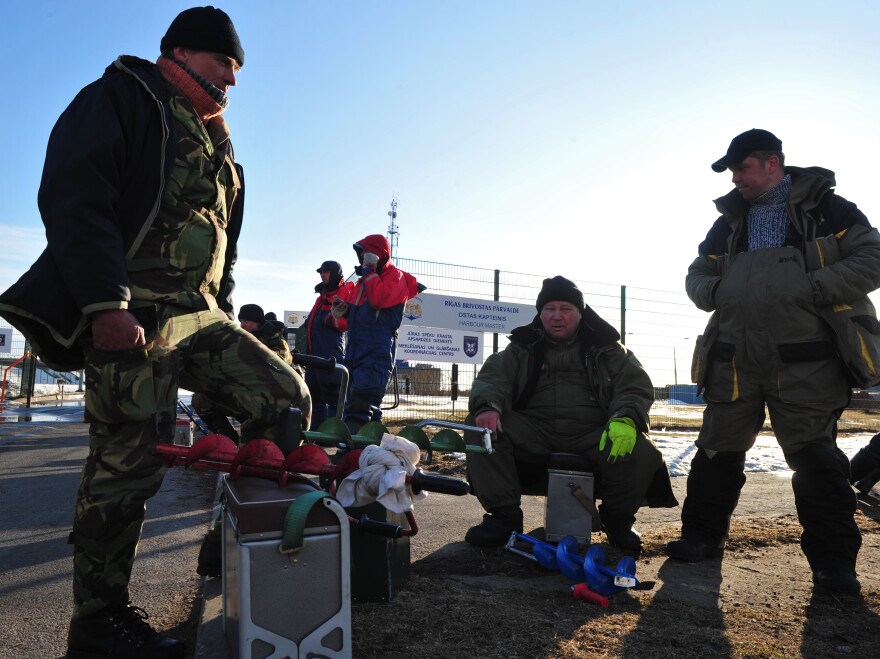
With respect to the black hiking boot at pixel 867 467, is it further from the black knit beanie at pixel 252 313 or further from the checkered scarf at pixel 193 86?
the black knit beanie at pixel 252 313

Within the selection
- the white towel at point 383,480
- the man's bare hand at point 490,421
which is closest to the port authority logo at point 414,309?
the man's bare hand at point 490,421

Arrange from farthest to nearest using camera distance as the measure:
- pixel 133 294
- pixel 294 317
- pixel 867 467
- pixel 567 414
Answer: pixel 294 317
pixel 867 467
pixel 567 414
pixel 133 294

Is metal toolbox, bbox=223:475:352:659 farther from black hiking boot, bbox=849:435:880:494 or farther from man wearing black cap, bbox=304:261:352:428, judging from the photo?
man wearing black cap, bbox=304:261:352:428

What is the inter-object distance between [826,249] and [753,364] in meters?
0.60

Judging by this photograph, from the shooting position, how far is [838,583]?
8.38ft

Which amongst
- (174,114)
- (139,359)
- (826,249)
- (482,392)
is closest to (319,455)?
(139,359)

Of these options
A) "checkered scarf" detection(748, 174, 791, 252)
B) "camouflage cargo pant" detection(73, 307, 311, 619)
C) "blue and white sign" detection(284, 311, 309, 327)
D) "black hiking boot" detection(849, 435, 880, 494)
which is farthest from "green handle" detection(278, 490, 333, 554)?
"blue and white sign" detection(284, 311, 309, 327)

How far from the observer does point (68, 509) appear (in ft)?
13.4

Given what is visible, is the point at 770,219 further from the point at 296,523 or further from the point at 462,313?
the point at 462,313

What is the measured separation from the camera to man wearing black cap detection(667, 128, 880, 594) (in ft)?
9.24

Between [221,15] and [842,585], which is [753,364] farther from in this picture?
[221,15]

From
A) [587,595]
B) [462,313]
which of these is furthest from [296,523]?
[462,313]

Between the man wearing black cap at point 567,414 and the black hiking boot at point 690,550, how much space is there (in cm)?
16

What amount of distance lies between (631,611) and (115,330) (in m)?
1.89
